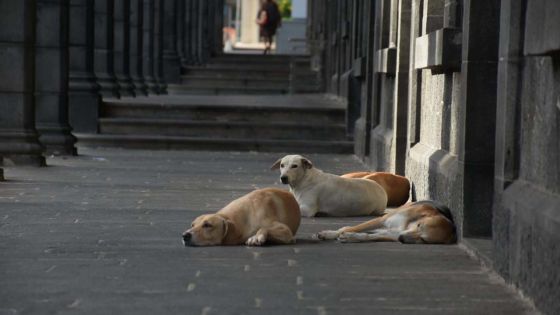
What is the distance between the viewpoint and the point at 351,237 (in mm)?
8664

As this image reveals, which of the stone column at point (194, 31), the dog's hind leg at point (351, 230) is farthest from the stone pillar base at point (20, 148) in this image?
the stone column at point (194, 31)

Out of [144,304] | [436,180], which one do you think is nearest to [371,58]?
[436,180]

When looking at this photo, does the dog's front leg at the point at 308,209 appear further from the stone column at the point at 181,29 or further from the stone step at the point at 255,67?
the stone column at the point at 181,29

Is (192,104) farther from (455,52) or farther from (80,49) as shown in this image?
(455,52)

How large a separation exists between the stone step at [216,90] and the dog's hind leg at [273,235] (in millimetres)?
24694

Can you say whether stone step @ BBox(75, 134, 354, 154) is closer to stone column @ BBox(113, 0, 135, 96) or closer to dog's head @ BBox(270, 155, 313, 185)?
stone column @ BBox(113, 0, 135, 96)

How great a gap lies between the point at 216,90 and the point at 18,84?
18266 mm

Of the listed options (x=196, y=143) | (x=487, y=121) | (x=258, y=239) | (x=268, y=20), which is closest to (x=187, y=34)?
(x=268, y=20)

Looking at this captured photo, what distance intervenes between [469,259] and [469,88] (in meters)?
1.23

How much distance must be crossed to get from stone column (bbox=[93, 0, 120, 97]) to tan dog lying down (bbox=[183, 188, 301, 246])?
14.9 meters

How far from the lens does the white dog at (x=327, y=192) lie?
1035 cm

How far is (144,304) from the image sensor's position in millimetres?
6074

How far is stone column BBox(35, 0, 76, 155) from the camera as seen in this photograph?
16875mm

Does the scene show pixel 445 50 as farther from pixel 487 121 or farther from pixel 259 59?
pixel 259 59
